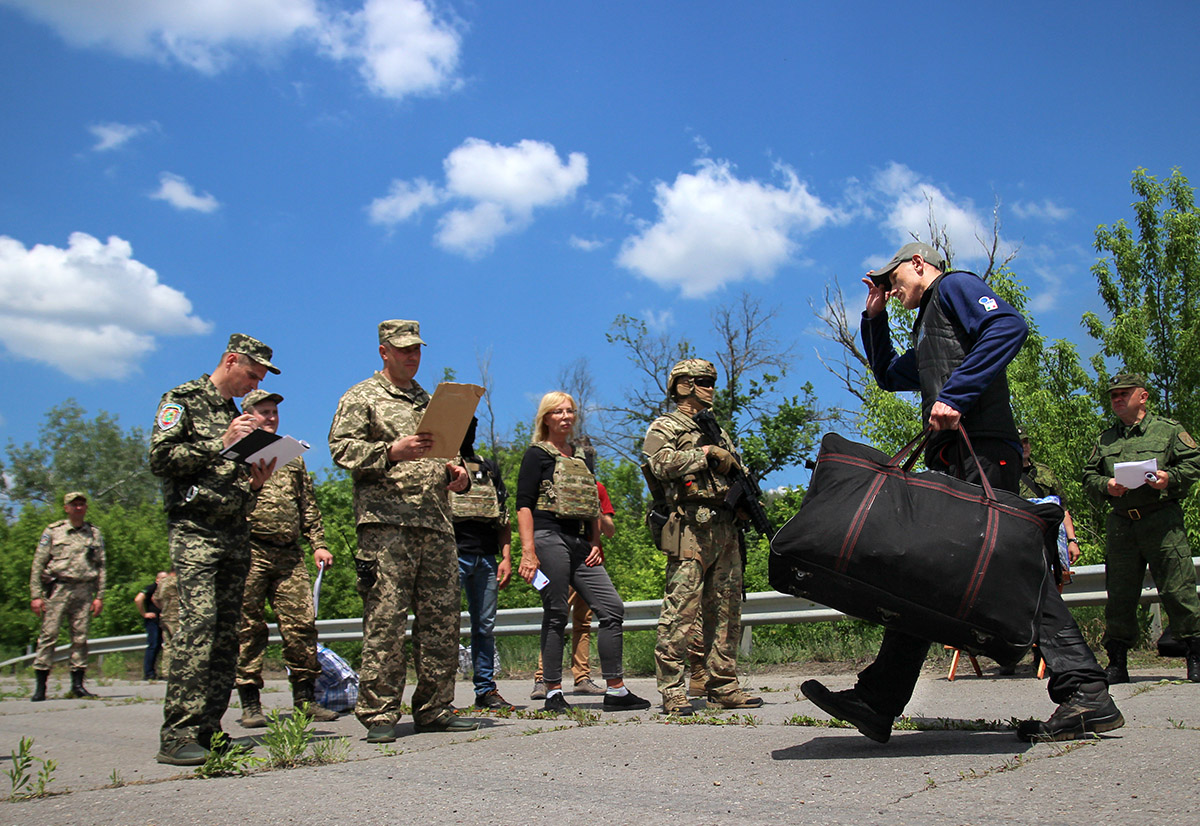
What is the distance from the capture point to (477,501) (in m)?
6.92

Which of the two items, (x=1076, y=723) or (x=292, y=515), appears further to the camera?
(x=292, y=515)

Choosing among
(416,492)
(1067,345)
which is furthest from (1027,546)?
(1067,345)

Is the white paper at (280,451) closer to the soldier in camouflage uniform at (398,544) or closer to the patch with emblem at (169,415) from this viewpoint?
the soldier in camouflage uniform at (398,544)

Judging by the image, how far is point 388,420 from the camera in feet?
17.5

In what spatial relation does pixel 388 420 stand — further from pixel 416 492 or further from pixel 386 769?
pixel 386 769

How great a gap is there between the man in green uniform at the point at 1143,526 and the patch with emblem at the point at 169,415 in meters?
5.84

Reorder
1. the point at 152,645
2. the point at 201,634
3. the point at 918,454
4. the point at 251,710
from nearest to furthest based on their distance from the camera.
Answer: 1. the point at 918,454
2. the point at 201,634
3. the point at 251,710
4. the point at 152,645

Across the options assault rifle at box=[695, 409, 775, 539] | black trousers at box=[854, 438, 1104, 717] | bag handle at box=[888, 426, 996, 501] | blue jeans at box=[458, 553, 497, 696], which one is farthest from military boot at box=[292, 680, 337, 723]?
bag handle at box=[888, 426, 996, 501]

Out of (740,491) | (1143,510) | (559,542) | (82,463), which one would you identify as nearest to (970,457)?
(740,491)

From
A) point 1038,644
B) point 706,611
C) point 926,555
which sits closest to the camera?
point 926,555

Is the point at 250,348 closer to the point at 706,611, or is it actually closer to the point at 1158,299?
the point at 706,611

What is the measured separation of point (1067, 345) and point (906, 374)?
13.6m

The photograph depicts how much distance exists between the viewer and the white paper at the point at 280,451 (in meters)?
4.77

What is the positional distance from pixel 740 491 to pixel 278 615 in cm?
338
